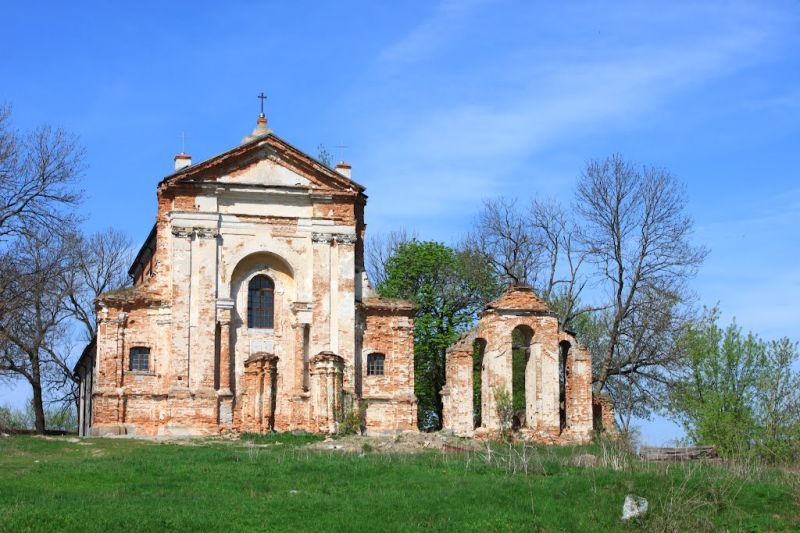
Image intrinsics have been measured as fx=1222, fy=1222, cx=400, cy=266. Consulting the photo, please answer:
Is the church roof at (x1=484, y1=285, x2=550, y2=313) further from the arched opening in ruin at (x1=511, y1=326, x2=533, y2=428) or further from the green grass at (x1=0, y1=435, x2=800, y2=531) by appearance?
the green grass at (x1=0, y1=435, x2=800, y2=531)

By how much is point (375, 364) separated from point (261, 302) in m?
4.13

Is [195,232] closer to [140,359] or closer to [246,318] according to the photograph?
[246,318]

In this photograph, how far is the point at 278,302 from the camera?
125 ft

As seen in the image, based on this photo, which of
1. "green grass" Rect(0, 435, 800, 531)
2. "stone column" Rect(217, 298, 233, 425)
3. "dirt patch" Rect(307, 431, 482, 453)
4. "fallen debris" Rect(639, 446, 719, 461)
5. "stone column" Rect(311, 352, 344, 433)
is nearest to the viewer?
"green grass" Rect(0, 435, 800, 531)

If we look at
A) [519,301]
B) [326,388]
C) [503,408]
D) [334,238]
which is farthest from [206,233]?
[503,408]

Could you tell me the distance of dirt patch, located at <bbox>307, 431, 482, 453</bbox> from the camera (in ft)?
97.0

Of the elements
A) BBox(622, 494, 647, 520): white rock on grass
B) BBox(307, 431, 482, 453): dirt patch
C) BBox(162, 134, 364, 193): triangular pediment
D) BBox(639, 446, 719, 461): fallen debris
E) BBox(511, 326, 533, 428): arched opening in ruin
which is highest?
BBox(162, 134, 364, 193): triangular pediment

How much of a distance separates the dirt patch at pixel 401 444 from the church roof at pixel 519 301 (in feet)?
15.1

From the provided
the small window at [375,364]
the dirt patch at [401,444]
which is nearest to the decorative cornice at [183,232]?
the small window at [375,364]

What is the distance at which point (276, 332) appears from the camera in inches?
1497

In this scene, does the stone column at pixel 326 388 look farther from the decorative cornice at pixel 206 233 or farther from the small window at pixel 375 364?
the decorative cornice at pixel 206 233

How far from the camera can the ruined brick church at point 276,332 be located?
36344mm

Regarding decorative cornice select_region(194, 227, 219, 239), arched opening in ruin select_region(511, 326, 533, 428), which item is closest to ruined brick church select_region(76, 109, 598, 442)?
decorative cornice select_region(194, 227, 219, 239)

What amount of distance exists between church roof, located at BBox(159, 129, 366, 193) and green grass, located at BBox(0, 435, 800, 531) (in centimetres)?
1306
